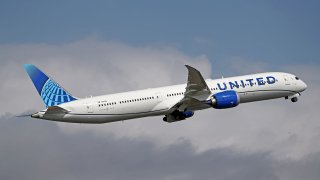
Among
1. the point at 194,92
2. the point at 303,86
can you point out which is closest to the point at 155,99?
the point at 194,92

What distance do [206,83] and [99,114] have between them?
11884 millimetres

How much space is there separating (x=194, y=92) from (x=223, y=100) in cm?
310

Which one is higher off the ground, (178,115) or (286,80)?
(286,80)

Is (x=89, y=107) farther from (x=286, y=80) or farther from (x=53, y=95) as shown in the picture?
(x=286, y=80)

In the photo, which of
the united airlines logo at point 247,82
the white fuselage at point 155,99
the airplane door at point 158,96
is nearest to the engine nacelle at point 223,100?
the white fuselage at point 155,99

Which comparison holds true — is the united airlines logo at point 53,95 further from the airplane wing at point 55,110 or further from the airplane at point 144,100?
the airplane wing at point 55,110

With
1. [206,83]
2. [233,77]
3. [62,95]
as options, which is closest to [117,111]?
[62,95]

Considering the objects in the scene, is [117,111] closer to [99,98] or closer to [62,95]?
[99,98]

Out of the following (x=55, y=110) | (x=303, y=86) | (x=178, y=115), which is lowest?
(x=178, y=115)

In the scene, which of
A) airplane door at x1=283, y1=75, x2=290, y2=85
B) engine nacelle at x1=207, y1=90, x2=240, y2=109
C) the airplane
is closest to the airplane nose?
airplane door at x1=283, y1=75, x2=290, y2=85

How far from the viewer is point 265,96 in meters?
58.9

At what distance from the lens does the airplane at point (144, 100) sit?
167ft

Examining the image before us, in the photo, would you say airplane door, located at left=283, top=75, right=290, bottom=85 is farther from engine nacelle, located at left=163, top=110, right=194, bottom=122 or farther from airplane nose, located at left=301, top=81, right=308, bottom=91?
engine nacelle, located at left=163, top=110, right=194, bottom=122

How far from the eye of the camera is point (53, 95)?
52344 mm
